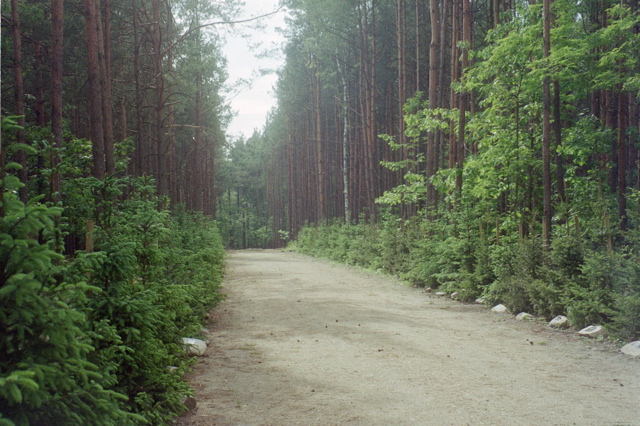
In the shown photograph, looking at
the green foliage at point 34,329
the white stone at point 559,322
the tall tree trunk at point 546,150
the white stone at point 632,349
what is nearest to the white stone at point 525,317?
the white stone at point 559,322

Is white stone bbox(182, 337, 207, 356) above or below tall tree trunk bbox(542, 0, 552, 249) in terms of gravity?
below

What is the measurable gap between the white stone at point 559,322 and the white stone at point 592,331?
0.53 meters

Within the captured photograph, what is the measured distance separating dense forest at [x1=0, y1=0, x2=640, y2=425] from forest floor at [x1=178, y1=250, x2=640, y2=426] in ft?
2.00

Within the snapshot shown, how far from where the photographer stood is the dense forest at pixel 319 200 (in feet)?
8.71

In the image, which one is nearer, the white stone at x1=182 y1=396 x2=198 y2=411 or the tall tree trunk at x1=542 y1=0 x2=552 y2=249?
the white stone at x1=182 y1=396 x2=198 y2=411

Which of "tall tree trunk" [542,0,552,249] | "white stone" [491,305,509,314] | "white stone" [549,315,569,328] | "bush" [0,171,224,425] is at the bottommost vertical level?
"white stone" [491,305,509,314]

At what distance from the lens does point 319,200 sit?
3241 cm

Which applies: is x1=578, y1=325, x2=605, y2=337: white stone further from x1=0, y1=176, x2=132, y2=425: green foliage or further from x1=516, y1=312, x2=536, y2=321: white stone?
x1=0, y1=176, x2=132, y2=425: green foliage

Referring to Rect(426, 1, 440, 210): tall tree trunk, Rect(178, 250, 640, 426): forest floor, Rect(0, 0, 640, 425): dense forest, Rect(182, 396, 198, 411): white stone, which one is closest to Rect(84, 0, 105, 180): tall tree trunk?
Rect(0, 0, 640, 425): dense forest

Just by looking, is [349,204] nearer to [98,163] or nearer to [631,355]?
[98,163]

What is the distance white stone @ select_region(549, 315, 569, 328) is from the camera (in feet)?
25.7

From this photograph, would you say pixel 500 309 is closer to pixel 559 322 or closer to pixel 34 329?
pixel 559 322

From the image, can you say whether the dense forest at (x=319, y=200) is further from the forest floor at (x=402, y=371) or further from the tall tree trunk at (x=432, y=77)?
the forest floor at (x=402, y=371)

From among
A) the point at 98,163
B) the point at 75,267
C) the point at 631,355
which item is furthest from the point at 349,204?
the point at 75,267
